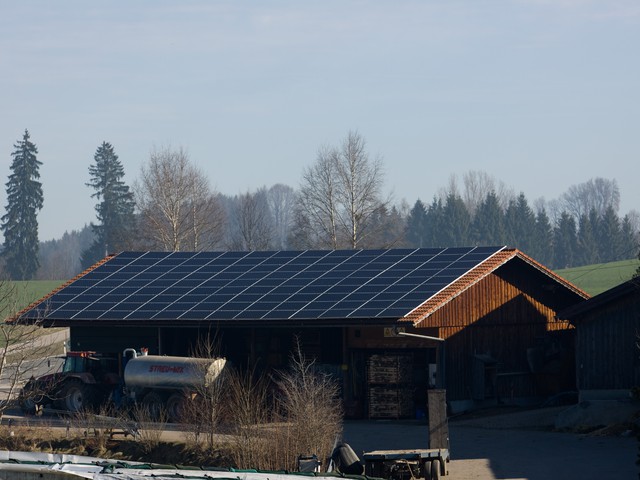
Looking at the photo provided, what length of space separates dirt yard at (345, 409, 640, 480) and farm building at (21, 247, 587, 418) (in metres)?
2.14

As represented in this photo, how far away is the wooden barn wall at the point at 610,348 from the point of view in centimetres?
3738

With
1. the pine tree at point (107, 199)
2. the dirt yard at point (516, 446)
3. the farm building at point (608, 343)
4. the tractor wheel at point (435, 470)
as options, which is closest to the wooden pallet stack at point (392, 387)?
the dirt yard at point (516, 446)

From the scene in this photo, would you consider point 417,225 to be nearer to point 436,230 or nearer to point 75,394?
point 436,230

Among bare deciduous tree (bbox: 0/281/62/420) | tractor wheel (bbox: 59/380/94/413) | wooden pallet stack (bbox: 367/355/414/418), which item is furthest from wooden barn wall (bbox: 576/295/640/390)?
bare deciduous tree (bbox: 0/281/62/420)

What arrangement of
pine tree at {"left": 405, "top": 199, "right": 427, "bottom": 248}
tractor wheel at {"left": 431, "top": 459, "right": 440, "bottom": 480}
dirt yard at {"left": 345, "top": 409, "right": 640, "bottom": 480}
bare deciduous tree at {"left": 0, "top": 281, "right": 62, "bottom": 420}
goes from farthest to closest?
1. pine tree at {"left": 405, "top": 199, "right": 427, "bottom": 248}
2. bare deciduous tree at {"left": 0, "top": 281, "right": 62, "bottom": 420}
3. dirt yard at {"left": 345, "top": 409, "right": 640, "bottom": 480}
4. tractor wheel at {"left": 431, "top": 459, "right": 440, "bottom": 480}

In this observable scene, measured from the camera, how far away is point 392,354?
39.5 m

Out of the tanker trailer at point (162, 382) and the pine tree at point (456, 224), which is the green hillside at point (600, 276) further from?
the tanker trailer at point (162, 382)

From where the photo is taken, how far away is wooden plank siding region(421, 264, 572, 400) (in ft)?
131

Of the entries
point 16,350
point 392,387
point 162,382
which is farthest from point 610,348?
point 16,350

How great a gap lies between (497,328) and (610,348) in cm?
515

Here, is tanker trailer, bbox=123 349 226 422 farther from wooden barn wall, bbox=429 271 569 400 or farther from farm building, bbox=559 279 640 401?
farm building, bbox=559 279 640 401

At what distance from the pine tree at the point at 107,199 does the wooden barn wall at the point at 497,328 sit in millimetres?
83816

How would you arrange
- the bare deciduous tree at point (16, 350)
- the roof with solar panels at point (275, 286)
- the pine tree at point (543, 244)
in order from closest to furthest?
Answer: the bare deciduous tree at point (16, 350), the roof with solar panels at point (275, 286), the pine tree at point (543, 244)

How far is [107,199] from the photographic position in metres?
127
